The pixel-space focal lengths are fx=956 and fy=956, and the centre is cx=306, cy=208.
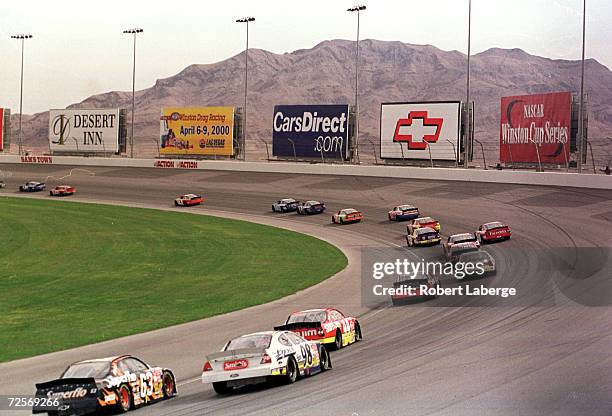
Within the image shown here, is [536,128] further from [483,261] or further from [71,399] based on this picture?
[71,399]

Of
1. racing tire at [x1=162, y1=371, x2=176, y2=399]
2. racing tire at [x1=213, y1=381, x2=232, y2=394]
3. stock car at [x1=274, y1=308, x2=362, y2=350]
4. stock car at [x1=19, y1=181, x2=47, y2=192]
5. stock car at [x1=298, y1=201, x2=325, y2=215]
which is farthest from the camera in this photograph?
stock car at [x1=19, y1=181, x2=47, y2=192]

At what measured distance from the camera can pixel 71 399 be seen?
57.6 ft

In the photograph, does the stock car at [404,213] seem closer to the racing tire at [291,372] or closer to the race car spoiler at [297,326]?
the race car spoiler at [297,326]

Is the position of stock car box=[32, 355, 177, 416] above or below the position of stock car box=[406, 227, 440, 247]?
below

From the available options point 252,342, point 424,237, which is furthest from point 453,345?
point 424,237

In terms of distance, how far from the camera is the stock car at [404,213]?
2431 inches

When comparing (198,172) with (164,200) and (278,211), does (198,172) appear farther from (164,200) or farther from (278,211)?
(278,211)

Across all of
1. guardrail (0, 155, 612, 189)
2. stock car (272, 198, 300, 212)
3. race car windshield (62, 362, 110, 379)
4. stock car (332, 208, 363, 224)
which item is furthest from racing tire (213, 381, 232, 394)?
stock car (272, 198, 300, 212)

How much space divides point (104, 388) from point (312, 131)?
7288 centimetres

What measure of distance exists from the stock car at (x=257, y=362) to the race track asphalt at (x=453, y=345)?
30 cm

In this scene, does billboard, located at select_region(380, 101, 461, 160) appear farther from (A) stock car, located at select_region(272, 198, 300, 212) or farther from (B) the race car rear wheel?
(B) the race car rear wheel

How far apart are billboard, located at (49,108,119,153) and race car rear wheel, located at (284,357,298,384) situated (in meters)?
88.1

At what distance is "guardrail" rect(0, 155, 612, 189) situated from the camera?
66.6 meters

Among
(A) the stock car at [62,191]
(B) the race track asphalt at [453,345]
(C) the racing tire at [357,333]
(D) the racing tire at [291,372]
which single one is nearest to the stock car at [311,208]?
(B) the race track asphalt at [453,345]
